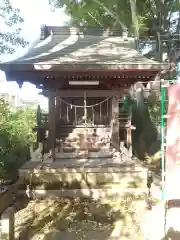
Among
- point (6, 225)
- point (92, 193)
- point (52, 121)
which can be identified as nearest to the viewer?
point (6, 225)

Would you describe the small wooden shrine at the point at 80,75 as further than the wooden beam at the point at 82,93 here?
No

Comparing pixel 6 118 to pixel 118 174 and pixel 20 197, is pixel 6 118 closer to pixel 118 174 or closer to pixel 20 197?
pixel 20 197

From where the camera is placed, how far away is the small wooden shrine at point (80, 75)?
8.32 meters

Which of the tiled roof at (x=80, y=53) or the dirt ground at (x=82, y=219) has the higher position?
the tiled roof at (x=80, y=53)

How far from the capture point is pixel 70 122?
434 inches

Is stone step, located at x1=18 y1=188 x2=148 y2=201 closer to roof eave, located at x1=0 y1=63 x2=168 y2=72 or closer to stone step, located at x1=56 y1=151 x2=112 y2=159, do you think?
stone step, located at x1=56 y1=151 x2=112 y2=159

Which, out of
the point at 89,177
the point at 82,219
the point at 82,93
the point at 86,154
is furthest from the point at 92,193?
the point at 82,93

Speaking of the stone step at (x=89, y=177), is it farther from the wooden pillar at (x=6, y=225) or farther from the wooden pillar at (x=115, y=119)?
the wooden pillar at (x=6, y=225)

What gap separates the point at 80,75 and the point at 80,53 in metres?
1.64

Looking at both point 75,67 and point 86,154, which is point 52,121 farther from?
point 75,67

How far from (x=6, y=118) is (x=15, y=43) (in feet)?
12.7

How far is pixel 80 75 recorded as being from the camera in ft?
28.0

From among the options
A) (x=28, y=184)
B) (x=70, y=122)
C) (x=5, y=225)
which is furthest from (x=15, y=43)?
(x=5, y=225)

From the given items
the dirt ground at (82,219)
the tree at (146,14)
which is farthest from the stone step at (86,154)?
the tree at (146,14)
